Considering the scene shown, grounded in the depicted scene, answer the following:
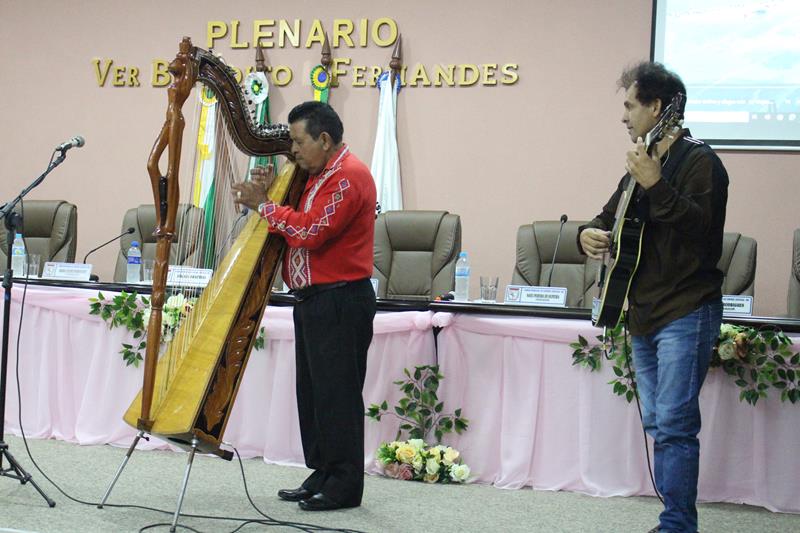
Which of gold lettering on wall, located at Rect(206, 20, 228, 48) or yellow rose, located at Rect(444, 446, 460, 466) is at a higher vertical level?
gold lettering on wall, located at Rect(206, 20, 228, 48)

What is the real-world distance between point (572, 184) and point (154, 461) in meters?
3.19

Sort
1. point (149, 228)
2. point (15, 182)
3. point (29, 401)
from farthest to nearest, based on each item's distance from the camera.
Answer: point (15, 182), point (149, 228), point (29, 401)

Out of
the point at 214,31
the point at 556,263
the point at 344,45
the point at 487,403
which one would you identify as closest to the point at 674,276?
the point at 487,403

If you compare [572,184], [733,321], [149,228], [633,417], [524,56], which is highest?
[524,56]

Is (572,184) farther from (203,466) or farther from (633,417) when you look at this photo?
(203,466)

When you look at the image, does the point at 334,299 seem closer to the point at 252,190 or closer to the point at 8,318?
the point at 252,190

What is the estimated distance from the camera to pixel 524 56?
18.9ft

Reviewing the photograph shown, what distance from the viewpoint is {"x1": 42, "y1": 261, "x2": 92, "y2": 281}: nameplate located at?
4270 millimetres

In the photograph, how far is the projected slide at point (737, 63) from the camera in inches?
211

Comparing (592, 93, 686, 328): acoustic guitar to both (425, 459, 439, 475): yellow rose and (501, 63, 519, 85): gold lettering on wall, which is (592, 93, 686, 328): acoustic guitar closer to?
A: (425, 459, 439, 475): yellow rose

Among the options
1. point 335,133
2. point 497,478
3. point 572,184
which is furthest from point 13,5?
point 497,478

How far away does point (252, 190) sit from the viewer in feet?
9.51

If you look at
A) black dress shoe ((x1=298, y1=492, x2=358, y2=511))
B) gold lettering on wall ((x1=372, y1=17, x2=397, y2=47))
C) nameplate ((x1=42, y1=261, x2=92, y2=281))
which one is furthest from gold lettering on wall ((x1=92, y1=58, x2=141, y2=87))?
black dress shoe ((x1=298, y1=492, x2=358, y2=511))

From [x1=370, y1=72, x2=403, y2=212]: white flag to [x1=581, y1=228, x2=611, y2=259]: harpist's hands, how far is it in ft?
10.2
